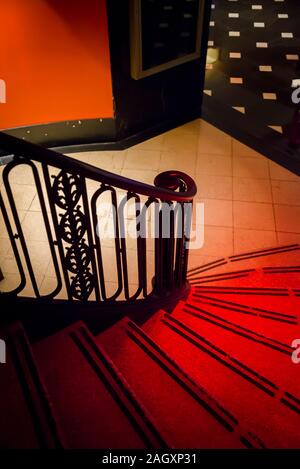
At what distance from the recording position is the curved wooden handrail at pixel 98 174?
153cm

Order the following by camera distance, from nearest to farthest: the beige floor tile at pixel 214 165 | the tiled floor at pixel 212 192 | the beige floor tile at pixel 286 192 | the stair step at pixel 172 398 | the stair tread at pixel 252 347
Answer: the stair step at pixel 172 398, the stair tread at pixel 252 347, the tiled floor at pixel 212 192, the beige floor tile at pixel 286 192, the beige floor tile at pixel 214 165

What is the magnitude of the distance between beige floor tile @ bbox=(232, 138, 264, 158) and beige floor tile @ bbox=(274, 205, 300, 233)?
3.06 ft

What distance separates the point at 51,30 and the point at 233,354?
352cm

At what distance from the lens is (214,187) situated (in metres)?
4.64

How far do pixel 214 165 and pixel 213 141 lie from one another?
492 mm

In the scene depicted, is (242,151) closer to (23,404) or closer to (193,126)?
(193,126)

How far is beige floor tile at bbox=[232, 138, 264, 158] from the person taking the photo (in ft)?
16.5

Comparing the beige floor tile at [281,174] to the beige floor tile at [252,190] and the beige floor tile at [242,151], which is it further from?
the beige floor tile at [242,151]

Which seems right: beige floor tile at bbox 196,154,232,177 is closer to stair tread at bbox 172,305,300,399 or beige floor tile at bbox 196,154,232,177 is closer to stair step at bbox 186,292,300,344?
stair step at bbox 186,292,300,344

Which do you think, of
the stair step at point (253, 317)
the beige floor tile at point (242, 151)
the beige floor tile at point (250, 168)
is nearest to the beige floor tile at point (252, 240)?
the beige floor tile at point (250, 168)

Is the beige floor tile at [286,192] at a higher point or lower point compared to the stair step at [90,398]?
lower

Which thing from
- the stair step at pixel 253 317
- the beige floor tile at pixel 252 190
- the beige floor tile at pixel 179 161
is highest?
the beige floor tile at pixel 179 161

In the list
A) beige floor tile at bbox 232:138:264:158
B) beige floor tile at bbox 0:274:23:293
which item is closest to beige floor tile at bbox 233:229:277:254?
beige floor tile at bbox 232:138:264:158

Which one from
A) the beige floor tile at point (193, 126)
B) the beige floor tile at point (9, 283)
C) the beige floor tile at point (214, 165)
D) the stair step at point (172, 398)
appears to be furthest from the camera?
the beige floor tile at point (193, 126)
